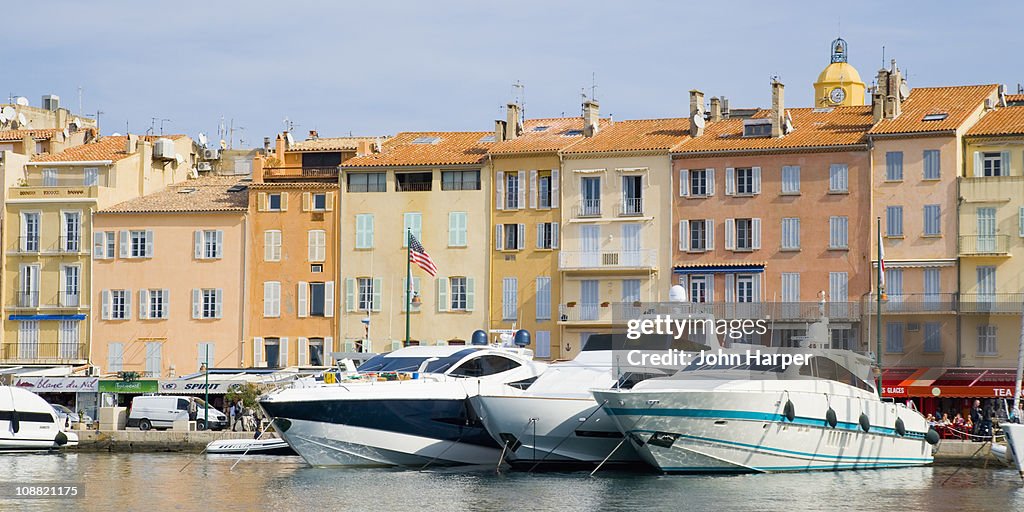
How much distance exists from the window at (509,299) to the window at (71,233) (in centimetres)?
1815

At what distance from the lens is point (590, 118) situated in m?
72.6

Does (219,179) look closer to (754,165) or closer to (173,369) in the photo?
(173,369)

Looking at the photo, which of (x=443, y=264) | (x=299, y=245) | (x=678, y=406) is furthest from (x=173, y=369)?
(x=678, y=406)

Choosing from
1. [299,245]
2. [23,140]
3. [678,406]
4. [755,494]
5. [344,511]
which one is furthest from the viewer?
[23,140]

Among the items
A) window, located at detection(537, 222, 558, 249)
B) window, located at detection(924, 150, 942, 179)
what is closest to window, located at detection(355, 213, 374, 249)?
window, located at detection(537, 222, 558, 249)

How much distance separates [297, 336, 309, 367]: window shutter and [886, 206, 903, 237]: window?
76.8 ft

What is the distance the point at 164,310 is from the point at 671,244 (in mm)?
21339

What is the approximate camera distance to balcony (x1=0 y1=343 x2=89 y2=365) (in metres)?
74.4

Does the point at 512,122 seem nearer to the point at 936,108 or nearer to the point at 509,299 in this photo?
the point at 509,299

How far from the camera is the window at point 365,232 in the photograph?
72.8 m

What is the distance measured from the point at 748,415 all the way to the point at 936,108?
2770cm

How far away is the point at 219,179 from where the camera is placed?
3162 inches

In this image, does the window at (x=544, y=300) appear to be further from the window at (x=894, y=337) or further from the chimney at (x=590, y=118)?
the window at (x=894, y=337)

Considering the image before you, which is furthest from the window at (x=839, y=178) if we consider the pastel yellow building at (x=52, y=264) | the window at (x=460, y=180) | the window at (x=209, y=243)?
the pastel yellow building at (x=52, y=264)
